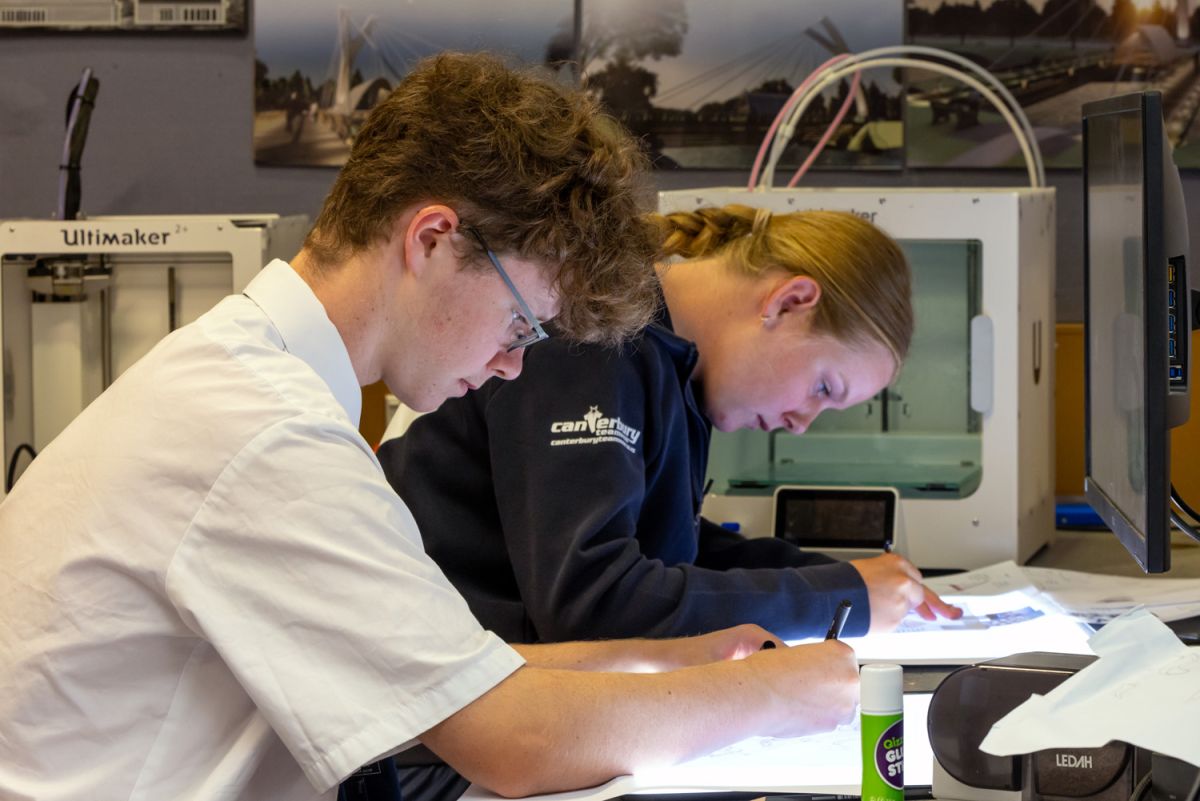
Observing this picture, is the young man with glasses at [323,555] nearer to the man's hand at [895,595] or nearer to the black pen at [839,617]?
the black pen at [839,617]

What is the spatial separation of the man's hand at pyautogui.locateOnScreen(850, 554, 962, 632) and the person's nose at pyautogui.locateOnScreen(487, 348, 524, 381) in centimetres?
50

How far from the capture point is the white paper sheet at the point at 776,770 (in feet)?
3.09

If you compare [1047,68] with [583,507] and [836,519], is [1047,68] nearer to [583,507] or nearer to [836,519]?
[836,519]

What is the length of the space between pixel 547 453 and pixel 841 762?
39cm

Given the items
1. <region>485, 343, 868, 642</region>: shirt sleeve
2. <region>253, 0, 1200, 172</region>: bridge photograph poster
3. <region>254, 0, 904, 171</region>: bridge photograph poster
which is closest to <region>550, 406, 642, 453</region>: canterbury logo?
<region>485, 343, 868, 642</region>: shirt sleeve

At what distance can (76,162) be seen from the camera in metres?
2.21

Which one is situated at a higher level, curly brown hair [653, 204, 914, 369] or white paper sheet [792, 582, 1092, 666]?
curly brown hair [653, 204, 914, 369]

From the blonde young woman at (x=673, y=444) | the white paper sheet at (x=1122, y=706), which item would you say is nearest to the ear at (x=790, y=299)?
the blonde young woman at (x=673, y=444)

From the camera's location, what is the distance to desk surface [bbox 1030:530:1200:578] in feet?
5.95

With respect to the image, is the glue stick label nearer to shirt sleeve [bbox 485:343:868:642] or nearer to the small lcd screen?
shirt sleeve [bbox 485:343:868:642]

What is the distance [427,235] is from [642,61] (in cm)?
157

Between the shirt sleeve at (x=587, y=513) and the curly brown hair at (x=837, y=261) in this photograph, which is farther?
the curly brown hair at (x=837, y=261)

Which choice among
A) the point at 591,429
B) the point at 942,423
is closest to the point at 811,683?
the point at 591,429

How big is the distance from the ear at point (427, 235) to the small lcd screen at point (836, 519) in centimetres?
94
